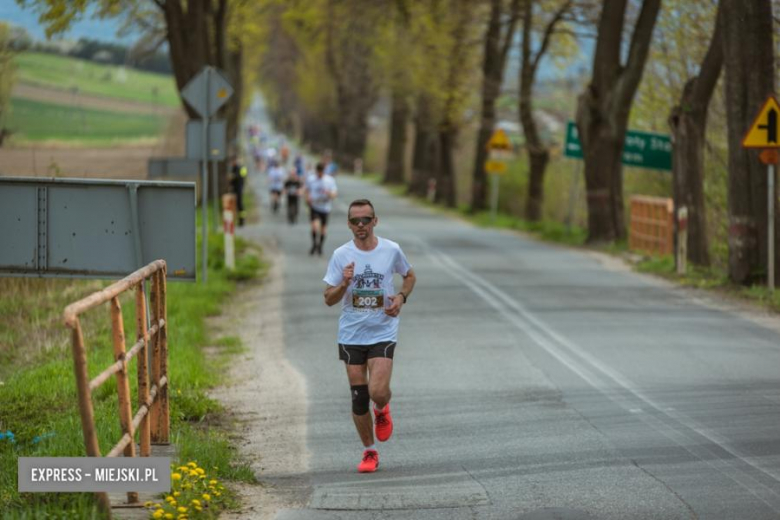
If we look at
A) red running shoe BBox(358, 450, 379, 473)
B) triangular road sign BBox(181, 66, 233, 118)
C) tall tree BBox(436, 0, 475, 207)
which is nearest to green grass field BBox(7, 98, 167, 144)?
triangular road sign BBox(181, 66, 233, 118)

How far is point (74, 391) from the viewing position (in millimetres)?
11391

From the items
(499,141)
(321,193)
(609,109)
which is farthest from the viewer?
(499,141)

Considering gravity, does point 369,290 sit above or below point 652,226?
above

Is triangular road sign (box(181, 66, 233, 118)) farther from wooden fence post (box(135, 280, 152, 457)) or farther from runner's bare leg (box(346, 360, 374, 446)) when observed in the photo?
wooden fence post (box(135, 280, 152, 457))

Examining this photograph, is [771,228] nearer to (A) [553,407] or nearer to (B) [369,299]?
(A) [553,407]

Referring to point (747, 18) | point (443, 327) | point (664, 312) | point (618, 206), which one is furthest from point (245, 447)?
point (618, 206)

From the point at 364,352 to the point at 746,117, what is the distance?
12.4m

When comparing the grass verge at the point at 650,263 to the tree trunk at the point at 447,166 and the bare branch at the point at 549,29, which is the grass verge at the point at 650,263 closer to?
the tree trunk at the point at 447,166

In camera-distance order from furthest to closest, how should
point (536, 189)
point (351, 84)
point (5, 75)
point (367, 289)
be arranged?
1. point (351, 84)
2. point (536, 189)
3. point (5, 75)
4. point (367, 289)

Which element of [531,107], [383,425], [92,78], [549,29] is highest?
[549,29]

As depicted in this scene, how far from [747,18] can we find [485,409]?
1035 centimetres

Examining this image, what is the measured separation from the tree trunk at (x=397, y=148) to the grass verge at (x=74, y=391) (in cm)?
4626

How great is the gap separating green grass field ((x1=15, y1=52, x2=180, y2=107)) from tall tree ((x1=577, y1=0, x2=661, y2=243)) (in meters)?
11.9

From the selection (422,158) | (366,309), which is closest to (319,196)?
(366,309)
